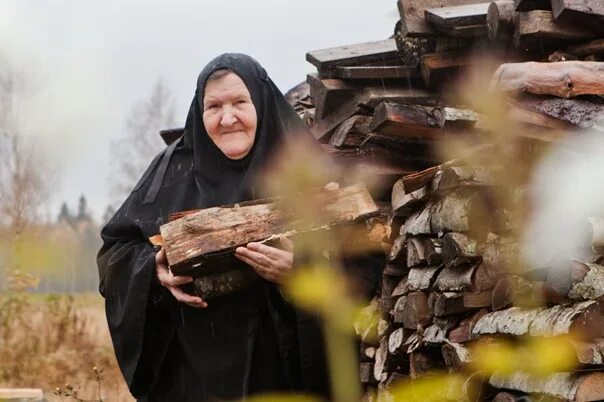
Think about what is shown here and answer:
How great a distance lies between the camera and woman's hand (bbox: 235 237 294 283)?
3.71 metres

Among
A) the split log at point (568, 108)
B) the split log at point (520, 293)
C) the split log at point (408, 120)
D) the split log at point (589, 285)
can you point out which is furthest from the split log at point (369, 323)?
the split log at point (589, 285)

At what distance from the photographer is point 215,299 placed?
3.95 m

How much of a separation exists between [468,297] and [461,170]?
1.67 feet

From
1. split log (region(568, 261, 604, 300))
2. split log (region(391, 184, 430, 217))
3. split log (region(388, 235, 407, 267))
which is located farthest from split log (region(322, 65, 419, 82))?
Answer: split log (region(568, 261, 604, 300))

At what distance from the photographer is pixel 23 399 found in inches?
292

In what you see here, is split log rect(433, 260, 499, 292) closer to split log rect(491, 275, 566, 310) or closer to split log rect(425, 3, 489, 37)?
split log rect(491, 275, 566, 310)

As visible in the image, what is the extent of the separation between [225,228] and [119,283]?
60 cm

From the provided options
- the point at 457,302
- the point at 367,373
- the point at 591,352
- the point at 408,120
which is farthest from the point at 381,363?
the point at 591,352

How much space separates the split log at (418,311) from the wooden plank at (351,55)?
143 centimetres

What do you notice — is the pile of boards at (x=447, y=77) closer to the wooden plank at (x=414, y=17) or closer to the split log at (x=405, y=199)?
the wooden plank at (x=414, y=17)

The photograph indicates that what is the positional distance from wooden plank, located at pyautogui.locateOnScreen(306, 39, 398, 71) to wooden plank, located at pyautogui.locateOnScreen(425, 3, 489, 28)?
0.72 meters

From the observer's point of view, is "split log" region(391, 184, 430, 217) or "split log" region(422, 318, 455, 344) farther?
"split log" region(391, 184, 430, 217)

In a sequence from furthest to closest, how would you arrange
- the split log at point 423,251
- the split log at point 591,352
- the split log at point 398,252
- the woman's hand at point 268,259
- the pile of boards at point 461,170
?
the split log at point 398,252 → the split log at point 423,251 → the woman's hand at point 268,259 → the pile of boards at point 461,170 → the split log at point 591,352

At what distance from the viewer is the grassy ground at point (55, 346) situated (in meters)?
12.6
